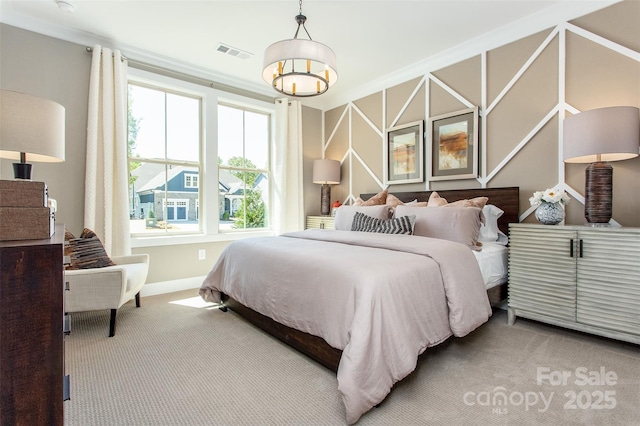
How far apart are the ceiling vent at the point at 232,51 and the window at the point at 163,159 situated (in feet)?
2.84

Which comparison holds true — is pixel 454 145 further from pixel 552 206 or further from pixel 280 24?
pixel 280 24

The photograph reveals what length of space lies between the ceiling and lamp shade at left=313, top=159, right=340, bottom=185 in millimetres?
1494

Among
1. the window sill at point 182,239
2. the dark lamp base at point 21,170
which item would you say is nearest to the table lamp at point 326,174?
the window sill at point 182,239

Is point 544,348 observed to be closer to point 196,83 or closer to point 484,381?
point 484,381

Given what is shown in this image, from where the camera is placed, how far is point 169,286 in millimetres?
3828

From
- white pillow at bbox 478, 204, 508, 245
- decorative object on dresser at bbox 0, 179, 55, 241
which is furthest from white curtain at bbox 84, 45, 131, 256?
white pillow at bbox 478, 204, 508, 245

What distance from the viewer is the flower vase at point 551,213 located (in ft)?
8.39

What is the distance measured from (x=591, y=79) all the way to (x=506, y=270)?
71.6 inches

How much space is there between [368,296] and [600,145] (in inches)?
85.0

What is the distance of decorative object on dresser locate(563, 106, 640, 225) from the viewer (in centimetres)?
224

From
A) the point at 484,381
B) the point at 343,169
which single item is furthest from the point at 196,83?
the point at 484,381

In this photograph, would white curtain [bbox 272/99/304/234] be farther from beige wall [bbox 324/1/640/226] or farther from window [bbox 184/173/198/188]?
beige wall [bbox 324/1/640/226]

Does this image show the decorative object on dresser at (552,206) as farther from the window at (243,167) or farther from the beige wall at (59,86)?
the beige wall at (59,86)

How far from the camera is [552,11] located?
2.83m
